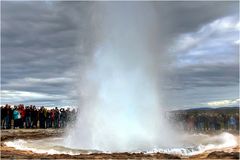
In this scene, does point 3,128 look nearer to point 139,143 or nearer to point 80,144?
point 80,144

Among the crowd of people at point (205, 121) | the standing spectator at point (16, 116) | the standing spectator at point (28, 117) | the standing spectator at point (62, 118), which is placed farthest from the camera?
the standing spectator at point (62, 118)

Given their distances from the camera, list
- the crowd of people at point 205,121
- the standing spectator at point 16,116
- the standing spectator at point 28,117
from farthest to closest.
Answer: the standing spectator at point 28,117
the crowd of people at point 205,121
the standing spectator at point 16,116

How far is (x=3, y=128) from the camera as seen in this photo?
21.5m

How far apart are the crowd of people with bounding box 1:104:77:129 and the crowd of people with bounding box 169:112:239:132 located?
6284 millimetres

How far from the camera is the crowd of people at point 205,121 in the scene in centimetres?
2105

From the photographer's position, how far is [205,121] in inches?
914

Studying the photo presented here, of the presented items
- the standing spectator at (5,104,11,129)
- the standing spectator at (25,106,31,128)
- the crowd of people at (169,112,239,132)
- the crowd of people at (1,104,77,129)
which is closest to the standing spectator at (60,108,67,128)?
the crowd of people at (1,104,77,129)

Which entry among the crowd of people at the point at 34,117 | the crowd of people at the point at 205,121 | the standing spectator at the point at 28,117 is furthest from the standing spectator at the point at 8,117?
the crowd of people at the point at 205,121

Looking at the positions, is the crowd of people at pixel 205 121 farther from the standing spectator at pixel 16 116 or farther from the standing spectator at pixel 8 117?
the standing spectator at pixel 8 117

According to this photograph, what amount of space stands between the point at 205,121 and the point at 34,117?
10039mm

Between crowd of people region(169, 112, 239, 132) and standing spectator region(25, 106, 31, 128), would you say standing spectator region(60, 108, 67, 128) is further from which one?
crowd of people region(169, 112, 239, 132)

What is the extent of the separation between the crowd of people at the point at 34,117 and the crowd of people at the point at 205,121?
628 centimetres

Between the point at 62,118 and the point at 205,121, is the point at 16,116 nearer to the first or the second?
the point at 62,118

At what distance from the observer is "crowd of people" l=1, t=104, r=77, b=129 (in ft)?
67.4
